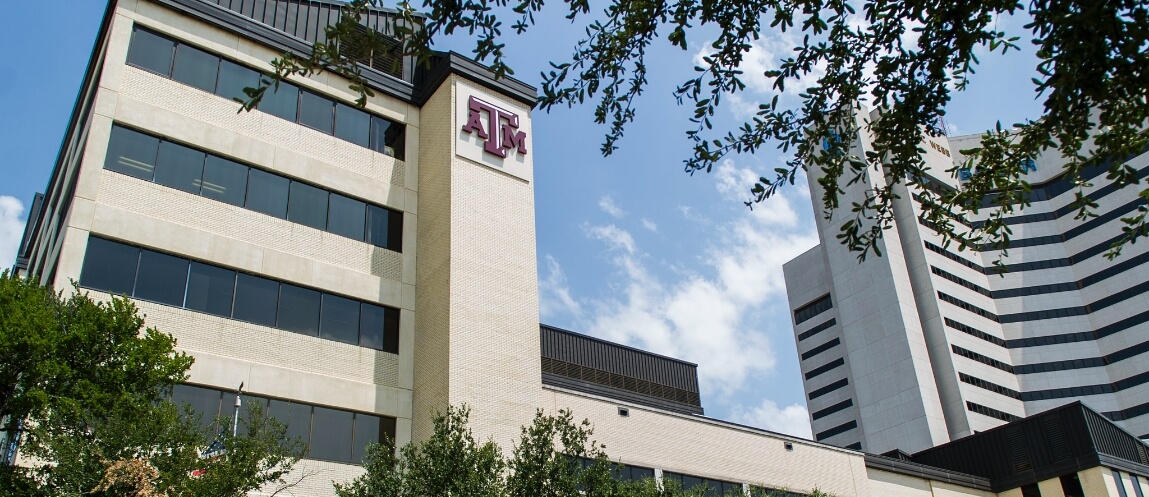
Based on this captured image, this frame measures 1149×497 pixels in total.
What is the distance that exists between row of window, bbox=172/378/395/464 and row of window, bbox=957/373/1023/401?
305 feet

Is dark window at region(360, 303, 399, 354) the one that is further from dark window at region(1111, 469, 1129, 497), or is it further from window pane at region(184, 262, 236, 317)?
dark window at region(1111, 469, 1129, 497)

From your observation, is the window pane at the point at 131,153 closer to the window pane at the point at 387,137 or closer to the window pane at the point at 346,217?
the window pane at the point at 346,217

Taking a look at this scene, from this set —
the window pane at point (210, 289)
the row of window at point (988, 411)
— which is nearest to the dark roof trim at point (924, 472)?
the window pane at point (210, 289)

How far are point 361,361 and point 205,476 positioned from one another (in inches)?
385

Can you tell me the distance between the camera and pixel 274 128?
28875mm

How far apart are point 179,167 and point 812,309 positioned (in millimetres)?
112636

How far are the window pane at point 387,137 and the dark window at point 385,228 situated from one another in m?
2.53

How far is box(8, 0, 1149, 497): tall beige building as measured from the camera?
24.8 meters

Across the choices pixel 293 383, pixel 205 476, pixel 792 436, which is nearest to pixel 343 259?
pixel 293 383

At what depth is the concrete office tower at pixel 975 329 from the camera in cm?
10306

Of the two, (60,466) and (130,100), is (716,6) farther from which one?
(130,100)

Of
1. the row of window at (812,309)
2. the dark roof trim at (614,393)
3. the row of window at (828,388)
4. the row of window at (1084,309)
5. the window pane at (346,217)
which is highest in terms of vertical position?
the row of window at (812,309)

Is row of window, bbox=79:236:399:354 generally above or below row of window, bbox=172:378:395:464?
above

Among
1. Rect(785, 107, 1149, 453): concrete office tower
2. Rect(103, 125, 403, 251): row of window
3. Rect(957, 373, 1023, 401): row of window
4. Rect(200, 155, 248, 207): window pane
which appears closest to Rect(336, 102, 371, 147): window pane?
Rect(103, 125, 403, 251): row of window
